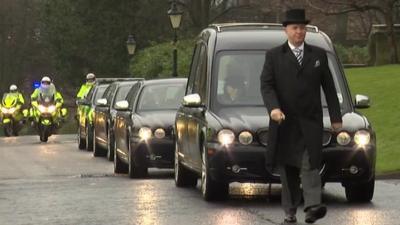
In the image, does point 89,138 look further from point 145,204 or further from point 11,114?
point 145,204

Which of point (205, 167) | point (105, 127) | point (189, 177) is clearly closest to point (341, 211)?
point (205, 167)

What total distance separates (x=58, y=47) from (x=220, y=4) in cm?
946

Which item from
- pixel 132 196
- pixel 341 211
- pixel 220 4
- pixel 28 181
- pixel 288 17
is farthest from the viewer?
pixel 220 4

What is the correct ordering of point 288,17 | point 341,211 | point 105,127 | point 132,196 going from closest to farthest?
1. point 288,17
2. point 341,211
3. point 132,196
4. point 105,127

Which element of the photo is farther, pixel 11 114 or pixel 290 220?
pixel 11 114

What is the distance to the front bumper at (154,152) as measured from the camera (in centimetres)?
1562

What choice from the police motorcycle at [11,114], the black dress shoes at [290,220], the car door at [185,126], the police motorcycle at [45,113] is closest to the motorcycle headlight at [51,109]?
the police motorcycle at [45,113]

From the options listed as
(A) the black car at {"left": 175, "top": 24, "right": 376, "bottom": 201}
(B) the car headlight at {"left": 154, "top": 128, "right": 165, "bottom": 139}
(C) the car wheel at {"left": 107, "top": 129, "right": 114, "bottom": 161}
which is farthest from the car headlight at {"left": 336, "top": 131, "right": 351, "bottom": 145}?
(C) the car wheel at {"left": 107, "top": 129, "right": 114, "bottom": 161}

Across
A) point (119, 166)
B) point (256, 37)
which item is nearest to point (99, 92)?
point (119, 166)

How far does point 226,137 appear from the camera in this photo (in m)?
11.1

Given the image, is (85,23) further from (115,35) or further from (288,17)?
(288,17)

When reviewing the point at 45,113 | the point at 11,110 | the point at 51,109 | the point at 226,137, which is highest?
the point at 226,137

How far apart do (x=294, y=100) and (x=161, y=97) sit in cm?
838

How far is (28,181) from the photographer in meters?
16.2
